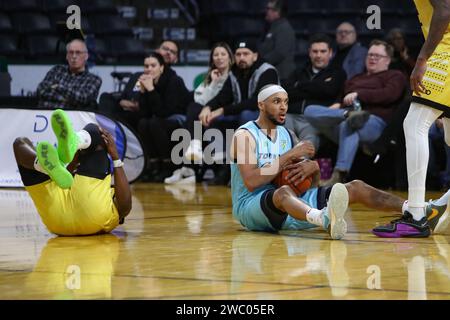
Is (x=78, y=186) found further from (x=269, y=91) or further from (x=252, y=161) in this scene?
(x=269, y=91)

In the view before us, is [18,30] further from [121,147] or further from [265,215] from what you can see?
[265,215]

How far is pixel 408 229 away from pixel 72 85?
18.6 ft

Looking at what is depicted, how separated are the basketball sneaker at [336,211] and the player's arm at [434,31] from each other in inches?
33.1

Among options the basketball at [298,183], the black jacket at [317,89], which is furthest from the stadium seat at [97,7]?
the basketball at [298,183]

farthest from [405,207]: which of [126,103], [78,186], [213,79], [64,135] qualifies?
[126,103]

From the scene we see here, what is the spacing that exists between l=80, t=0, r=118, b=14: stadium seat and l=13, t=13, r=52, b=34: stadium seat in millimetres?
617

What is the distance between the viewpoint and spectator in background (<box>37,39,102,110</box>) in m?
10.5

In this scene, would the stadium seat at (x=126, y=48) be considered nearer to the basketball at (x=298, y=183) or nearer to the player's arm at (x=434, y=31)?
the basketball at (x=298, y=183)

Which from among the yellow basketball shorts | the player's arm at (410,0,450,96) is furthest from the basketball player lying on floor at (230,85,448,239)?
the player's arm at (410,0,450,96)

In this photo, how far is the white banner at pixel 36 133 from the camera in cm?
970

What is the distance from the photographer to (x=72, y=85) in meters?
10.6

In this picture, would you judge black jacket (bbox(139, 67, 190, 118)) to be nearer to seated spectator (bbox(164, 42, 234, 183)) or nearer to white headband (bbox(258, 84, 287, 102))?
seated spectator (bbox(164, 42, 234, 183))

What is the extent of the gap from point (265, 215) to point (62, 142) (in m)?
1.36
